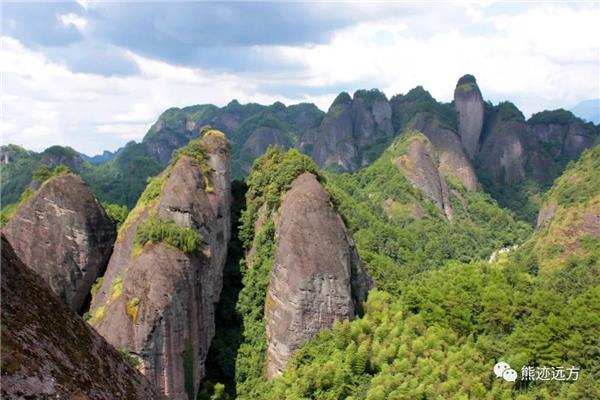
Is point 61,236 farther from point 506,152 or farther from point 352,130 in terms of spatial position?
point 352,130

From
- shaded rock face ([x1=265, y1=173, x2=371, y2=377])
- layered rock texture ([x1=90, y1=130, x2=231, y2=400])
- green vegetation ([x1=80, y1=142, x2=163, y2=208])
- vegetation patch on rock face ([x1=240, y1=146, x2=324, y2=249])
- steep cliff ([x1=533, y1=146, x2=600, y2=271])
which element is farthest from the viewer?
green vegetation ([x1=80, y1=142, x2=163, y2=208])

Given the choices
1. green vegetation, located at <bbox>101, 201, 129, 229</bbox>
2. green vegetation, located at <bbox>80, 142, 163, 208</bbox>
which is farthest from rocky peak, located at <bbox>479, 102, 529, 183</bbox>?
green vegetation, located at <bbox>101, 201, 129, 229</bbox>

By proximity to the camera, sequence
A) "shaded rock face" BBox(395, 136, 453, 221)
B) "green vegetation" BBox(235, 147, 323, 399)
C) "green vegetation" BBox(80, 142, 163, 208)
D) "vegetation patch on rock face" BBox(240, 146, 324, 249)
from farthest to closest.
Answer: "shaded rock face" BBox(395, 136, 453, 221)
"green vegetation" BBox(80, 142, 163, 208)
"vegetation patch on rock face" BBox(240, 146, 324, 249)
"green vegetation" BBox(235, 147, 323, 399)

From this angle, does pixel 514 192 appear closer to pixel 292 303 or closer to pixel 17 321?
pixel 292 303

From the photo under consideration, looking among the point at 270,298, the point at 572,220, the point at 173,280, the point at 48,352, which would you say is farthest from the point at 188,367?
the point at 572,220

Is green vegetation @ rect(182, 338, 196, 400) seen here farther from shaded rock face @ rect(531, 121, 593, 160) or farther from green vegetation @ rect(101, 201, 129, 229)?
shaded rock face @ rect(531, 121, 593, 160)

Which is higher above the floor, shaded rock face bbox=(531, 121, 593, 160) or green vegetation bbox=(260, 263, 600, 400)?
shaded rock face bbox=(531, 121, 593, 160)

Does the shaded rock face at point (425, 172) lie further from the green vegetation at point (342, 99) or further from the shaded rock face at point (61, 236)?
the shaded rock face at point (61, 236)
